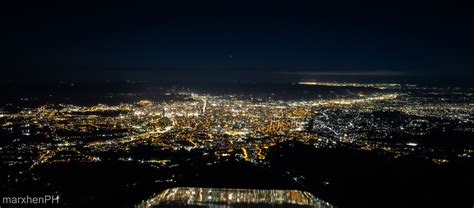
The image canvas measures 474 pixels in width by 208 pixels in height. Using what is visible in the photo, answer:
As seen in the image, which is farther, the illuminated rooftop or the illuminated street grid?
the illuminated street grid

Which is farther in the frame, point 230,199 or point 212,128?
point 212,128

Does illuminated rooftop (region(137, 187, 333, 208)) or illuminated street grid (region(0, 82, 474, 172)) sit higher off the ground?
illuminated rooftop (region(137, 187, 333, 208))

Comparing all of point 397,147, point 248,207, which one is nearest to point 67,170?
point 248,207

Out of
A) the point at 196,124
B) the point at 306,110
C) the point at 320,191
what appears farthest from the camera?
the point at 306,110

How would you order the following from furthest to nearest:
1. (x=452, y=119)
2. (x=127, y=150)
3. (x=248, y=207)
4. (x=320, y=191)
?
Answer: (x=452, y=119) < (x=127, y=150) < (x=320, y=191) < (x=248, y=207)

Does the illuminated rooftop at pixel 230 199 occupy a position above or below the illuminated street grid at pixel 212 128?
above

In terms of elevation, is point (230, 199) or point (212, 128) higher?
point (230, 199)

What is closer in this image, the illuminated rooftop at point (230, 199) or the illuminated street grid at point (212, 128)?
the illuminated rooftop at point (230, 199)

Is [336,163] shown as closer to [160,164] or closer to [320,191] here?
[320,191]
